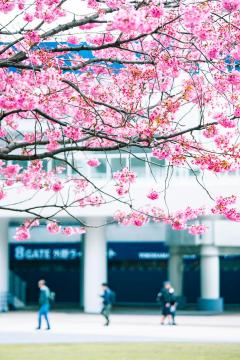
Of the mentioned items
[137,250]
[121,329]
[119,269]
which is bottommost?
[121,329]

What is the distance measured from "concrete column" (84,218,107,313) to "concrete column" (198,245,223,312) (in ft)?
13.3

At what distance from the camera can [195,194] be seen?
30.0 metres

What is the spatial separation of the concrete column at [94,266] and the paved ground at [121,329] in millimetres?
1899

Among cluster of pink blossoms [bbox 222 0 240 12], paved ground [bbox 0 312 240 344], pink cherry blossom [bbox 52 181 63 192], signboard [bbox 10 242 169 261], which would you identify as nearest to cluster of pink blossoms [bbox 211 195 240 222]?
pink cherry blossom [bbox 52 181 63 192]

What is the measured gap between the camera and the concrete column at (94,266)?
32312mm

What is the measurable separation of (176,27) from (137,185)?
69.3ft

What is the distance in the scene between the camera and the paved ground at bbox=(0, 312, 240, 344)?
19.1m

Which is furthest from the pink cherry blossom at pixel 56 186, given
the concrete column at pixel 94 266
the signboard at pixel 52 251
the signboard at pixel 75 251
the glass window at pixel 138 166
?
the signboard at pixel 52 251

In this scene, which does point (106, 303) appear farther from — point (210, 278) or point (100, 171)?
point (210, 278)

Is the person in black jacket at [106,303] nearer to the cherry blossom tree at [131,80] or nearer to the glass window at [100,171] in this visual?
the glass window at [100,171]


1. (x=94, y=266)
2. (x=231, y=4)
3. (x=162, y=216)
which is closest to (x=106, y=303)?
(x=94, y=266)

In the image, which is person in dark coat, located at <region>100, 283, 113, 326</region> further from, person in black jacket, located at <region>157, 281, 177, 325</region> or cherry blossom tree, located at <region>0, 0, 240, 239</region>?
cherry blossom tree, located at <region>0, 0, 240, 239</region>

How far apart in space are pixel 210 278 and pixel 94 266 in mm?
4678

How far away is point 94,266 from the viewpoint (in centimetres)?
3241
